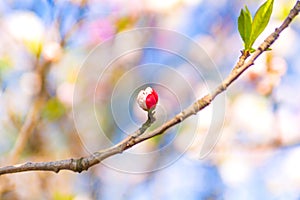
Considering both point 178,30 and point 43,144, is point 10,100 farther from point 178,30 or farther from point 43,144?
point 178,30

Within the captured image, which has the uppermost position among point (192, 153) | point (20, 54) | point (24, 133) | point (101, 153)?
point (20, 54)

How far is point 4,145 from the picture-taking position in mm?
970

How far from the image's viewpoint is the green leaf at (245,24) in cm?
38

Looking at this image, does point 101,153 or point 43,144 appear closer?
point 101,153

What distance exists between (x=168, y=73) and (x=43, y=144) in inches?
12.8

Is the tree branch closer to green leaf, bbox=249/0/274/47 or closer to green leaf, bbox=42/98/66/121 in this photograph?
green leaf, bbox=249/0/274/47

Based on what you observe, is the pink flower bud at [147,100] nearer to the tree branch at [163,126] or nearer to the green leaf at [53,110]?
the tree branch at [163,126]

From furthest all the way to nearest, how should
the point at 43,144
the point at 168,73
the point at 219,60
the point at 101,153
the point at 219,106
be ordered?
the point at 219,60 → the point at 43,144 → the point at 168,73 → the point at 219,106 → the point at 101,153

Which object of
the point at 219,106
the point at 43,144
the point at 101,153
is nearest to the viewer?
the point at 101,153

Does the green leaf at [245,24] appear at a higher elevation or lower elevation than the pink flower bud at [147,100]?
higher

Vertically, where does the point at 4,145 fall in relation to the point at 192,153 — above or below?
above

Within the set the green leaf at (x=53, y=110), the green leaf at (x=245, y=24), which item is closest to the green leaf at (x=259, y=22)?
the green leaf at (x=245, y=24)

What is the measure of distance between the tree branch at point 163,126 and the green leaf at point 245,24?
3 centimetres

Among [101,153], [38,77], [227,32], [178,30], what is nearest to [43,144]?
[38,77]
